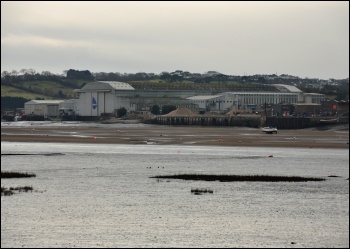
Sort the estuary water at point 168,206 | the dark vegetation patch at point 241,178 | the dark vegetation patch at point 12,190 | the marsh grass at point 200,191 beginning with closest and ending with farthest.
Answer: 1. the estuary water at point 168,206
2. the dark vegetation patch at point 12,190
3. the marsh grass at point 200,191
4. the dark vegetation patch at point 241,178

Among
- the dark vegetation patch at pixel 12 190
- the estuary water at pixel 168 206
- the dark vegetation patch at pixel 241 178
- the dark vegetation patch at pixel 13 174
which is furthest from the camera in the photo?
the dark vegetation patch at pixel 241 178

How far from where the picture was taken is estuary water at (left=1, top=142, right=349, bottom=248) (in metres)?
31.6

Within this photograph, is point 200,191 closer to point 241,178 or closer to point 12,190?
point 241,178

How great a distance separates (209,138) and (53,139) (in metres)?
17.6

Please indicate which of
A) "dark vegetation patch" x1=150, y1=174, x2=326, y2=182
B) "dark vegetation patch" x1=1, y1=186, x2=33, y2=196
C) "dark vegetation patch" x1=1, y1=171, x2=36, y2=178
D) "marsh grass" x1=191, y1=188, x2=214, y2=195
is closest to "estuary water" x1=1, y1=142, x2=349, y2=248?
"marsh grass" x1=191, y1=188, x2=214, y2=195

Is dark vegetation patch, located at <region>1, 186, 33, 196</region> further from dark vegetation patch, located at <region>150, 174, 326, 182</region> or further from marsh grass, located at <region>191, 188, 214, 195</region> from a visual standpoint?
dark vegetation patch, located at <region>150, 174, 326, 182</region>

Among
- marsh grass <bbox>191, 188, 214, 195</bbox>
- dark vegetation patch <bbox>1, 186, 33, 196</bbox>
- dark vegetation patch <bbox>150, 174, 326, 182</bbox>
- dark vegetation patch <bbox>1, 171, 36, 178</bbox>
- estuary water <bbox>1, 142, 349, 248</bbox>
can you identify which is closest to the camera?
estuary water <bbox>1, 142, 349, 248</bbox>

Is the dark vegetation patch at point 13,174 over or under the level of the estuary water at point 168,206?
over

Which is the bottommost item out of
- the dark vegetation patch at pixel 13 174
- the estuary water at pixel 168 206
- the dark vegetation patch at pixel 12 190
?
the estuary water at pixel 168 206

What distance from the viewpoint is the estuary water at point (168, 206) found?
31578 millimetres

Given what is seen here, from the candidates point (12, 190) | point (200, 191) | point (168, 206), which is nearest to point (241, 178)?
point (200, 191)

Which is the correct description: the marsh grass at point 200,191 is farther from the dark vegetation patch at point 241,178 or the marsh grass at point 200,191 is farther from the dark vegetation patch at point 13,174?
the dark vegetation patch at point 13,174

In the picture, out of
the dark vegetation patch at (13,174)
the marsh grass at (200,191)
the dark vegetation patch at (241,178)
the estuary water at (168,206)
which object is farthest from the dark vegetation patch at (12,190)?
the dark vegetation patch at (241,178)

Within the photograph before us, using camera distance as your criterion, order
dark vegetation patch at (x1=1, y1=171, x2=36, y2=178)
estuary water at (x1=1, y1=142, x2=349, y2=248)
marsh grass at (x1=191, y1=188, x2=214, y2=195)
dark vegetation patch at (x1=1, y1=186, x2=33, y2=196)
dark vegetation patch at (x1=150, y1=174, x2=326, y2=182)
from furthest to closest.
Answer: dark vegetation patch at (x1=150, y1=174, x2=326, y2=182), dark vegetation patch at (x1=1, y1=171, x2=36, y2=178), marsh grass at (x1=191, y1=188, x2=214, y2=195), dark vegetation patch at (x1=1, y1=186, x2=33, y2=196), estuary water at (x1=1, y1=142, x2=349, y2=248)
